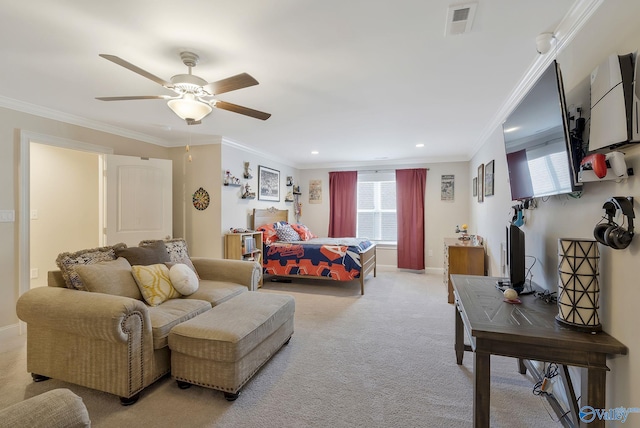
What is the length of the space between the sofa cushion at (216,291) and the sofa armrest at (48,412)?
1.59m

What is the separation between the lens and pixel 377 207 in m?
6.45

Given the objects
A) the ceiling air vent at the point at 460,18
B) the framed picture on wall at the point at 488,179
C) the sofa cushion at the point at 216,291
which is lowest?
the sofa cushion at the point at 216,291

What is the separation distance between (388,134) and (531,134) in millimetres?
2411

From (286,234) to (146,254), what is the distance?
2774mm

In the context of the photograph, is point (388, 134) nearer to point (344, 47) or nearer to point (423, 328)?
point (344, 47)

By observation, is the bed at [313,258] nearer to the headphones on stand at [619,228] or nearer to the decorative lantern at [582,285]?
the decorative lantern at [582,285]

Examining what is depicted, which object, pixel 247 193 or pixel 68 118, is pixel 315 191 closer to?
pixel 247 193

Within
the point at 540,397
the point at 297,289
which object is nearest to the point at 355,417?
the point at 540,397

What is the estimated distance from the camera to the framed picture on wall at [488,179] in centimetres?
358

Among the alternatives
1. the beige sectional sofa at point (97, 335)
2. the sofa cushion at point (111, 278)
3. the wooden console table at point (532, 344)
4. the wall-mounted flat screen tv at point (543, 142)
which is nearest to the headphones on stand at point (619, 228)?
the wall-mounted flat screen tv at point (543, 142)

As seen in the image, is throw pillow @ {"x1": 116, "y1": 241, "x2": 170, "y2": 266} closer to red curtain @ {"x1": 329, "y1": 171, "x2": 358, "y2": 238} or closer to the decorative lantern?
the decorative lantern

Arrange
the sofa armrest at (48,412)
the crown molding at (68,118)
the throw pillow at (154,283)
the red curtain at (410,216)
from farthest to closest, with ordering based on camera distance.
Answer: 1. the red curtain at (410,216)
2. the crown molding at (68,118)
3. the throw pillow at (154,283)
4. the sofa armrest at (48,412)

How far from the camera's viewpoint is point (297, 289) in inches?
182

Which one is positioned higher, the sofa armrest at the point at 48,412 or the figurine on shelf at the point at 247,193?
the figurine on shelf at the point at 247,193
